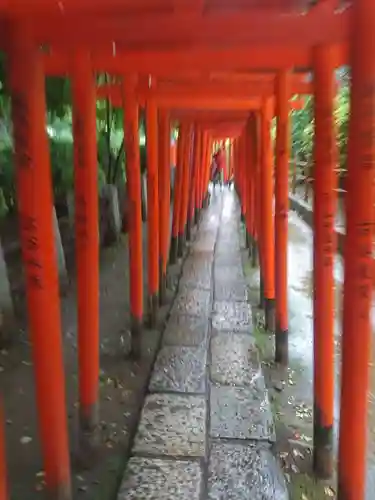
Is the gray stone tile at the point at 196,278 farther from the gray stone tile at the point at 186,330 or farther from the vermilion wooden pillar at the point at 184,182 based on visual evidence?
the gray stone tile at the point at 186,330

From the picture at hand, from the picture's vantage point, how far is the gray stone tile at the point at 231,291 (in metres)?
5.08

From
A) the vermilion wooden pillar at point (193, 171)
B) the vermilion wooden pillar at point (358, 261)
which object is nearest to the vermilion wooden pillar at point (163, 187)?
the vermilion wooden pillar at point (358, 261)

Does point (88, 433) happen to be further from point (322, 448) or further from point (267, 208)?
point (267, 208)

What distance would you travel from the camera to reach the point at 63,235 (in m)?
5.66

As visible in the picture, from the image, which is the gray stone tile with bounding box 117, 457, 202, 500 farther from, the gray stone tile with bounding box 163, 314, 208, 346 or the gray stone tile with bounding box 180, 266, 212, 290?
the gray stone tile with bounding box 180, 266, 212, 290

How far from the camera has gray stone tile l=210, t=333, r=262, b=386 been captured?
3279 mm

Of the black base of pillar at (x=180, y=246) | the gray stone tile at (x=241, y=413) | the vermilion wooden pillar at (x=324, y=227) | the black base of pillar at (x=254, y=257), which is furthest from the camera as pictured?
A: the black base of pillar at (x=180, y=246)

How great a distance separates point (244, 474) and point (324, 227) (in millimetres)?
1046

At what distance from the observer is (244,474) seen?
2.30 metres

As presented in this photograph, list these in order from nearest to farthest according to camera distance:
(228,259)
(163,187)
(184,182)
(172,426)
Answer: (172,426) < (163,187) < (184,182) < (228,259)

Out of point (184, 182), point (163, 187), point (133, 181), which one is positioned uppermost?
point (184, 182)

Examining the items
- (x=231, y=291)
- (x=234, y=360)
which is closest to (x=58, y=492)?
(x=234, y=360)

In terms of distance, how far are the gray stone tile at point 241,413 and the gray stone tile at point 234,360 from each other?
9 cm

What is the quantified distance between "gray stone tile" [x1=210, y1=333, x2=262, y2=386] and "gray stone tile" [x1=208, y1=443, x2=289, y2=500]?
0.72 metres
